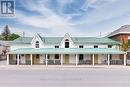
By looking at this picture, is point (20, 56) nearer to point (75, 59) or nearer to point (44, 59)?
point (44, 59)

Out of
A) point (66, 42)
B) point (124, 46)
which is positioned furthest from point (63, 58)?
point (124, 46)

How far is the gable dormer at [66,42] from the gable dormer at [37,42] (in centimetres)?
396

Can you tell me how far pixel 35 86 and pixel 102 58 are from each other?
26.6m

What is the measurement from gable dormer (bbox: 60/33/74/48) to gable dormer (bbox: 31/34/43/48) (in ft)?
13.0

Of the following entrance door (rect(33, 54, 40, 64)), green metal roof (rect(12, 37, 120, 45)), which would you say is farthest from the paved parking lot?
green metal roof (rect(12, 37, 120, 45))

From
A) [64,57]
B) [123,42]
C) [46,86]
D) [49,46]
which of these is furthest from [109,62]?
[46,86]

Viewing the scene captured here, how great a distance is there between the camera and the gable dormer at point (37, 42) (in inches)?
1503

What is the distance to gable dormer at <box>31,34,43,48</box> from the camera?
125ft

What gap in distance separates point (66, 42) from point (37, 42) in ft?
18.0

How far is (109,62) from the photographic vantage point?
37.2 metres

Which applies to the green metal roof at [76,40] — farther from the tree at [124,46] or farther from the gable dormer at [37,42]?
the tree at [124,46]

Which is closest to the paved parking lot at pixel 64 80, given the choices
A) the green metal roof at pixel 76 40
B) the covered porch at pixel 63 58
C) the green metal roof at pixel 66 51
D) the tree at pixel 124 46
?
the green metal roof at pixel 66 51

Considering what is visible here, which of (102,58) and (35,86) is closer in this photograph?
(35,86)

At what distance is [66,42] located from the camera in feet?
126
